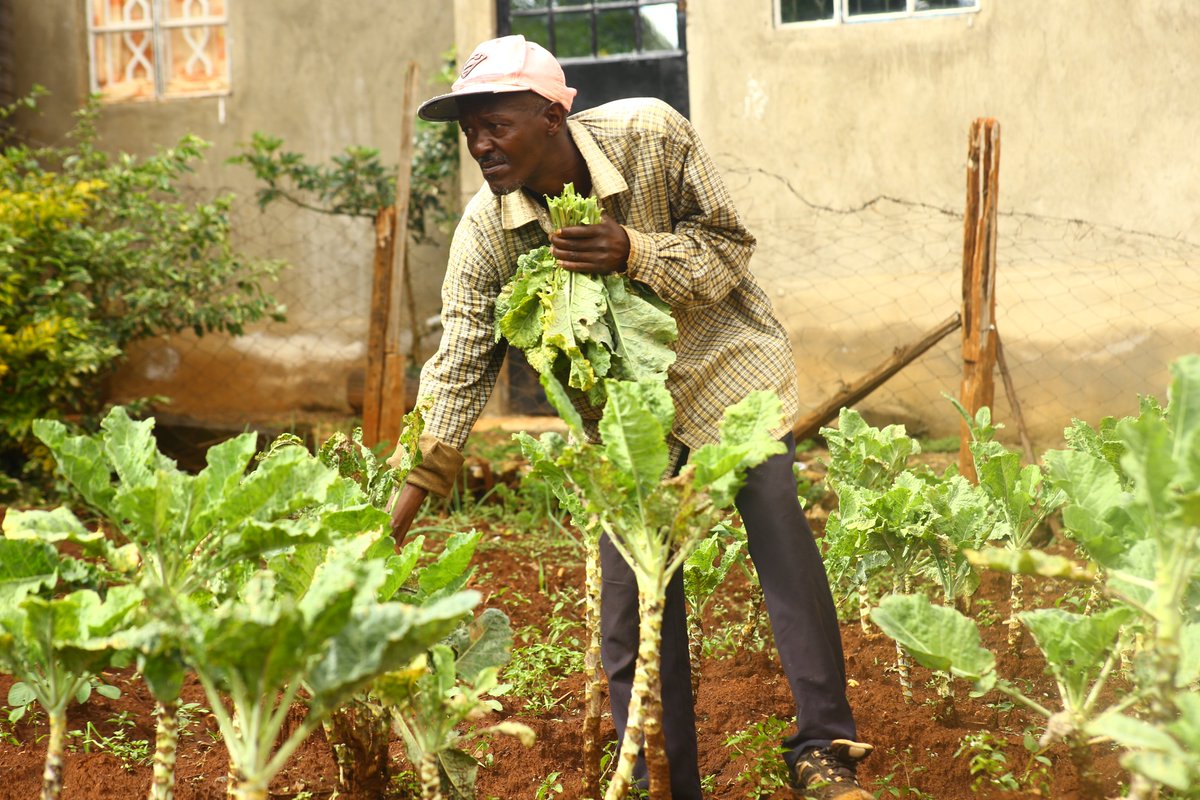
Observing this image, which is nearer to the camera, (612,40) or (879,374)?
(879,374)

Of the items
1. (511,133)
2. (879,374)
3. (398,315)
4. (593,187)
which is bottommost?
(879,374)

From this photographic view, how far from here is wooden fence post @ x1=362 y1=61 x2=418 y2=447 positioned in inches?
241

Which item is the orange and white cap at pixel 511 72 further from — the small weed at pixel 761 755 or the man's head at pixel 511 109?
the small weed at pixel 761 755

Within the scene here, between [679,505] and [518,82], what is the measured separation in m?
1.02

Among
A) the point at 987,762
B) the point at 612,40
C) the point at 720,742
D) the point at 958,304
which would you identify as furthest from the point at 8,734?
the point at 612,40

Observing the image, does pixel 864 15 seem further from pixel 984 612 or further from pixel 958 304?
pixel 984 612

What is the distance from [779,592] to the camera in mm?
2639

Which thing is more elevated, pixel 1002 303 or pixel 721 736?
pixel 1002 303

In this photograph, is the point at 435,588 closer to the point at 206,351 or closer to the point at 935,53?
Result: the point at 935,53

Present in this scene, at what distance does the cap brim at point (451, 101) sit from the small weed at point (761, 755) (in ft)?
5.15

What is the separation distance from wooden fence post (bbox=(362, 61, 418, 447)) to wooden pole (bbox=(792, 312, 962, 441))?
6.70ft

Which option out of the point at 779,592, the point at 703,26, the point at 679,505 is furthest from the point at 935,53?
the point at 679,505

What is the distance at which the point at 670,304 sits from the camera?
267 cm

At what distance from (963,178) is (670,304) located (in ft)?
15.9
